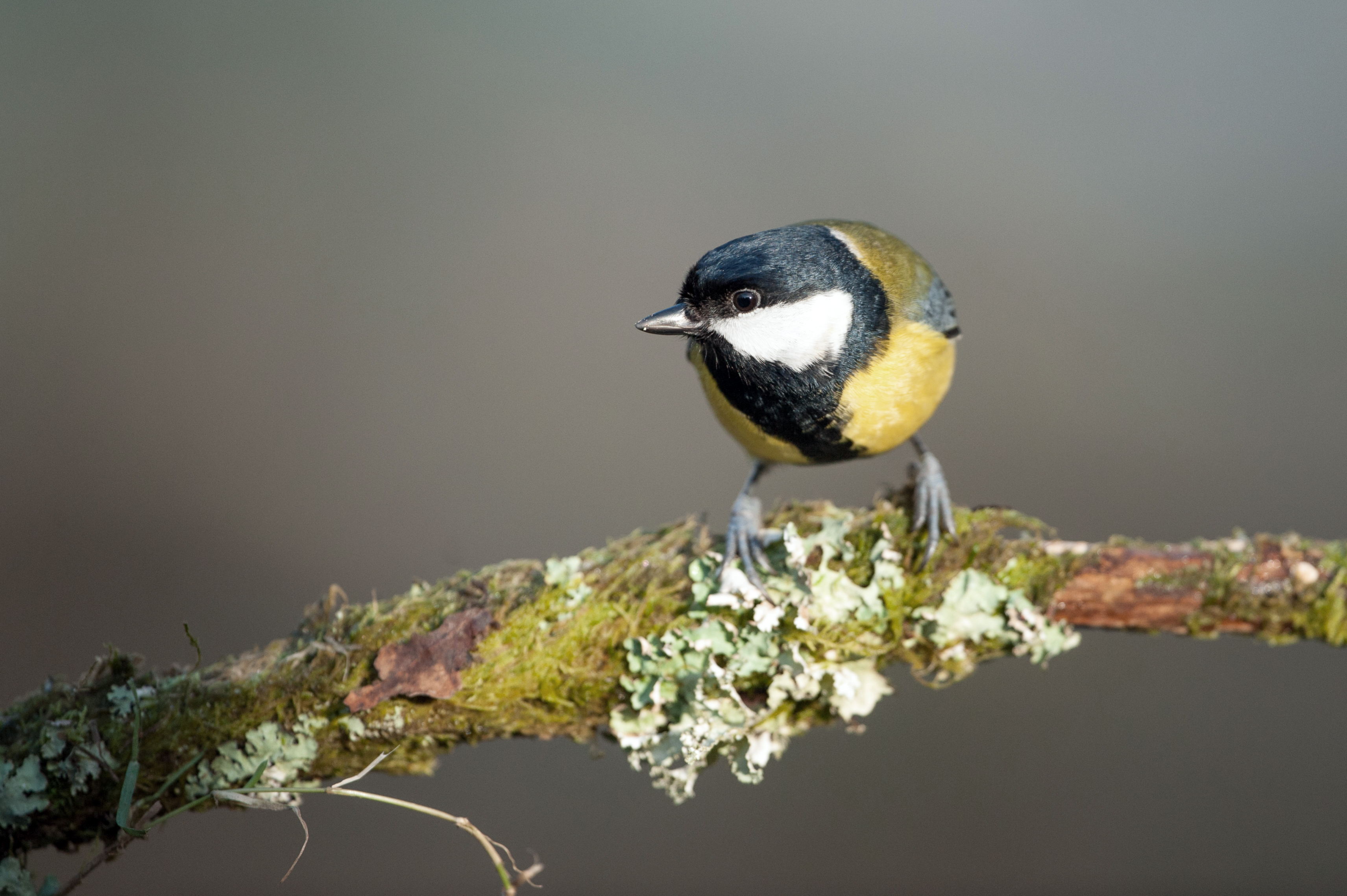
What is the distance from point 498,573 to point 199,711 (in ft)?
1.57

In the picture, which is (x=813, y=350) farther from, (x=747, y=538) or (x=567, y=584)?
(x=567, y=584)

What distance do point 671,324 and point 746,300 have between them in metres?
0.12

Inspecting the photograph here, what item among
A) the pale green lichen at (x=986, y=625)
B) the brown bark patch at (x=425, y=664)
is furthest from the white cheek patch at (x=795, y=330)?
the brown bark patch at (x=425, y=664)

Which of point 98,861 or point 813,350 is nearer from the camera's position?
point 98,861

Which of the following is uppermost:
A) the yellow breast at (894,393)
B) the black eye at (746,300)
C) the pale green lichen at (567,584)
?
the black eye at (746,300)

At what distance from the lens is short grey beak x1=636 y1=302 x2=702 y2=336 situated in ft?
4.72

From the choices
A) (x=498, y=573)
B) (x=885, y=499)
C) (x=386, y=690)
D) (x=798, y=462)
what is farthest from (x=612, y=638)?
(x=885, y=499)

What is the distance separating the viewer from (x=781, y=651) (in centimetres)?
144

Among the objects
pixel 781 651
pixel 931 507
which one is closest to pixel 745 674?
pixel 781 651

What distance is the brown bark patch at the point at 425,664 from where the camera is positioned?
140 centimetres

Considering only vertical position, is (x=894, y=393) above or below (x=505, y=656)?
above

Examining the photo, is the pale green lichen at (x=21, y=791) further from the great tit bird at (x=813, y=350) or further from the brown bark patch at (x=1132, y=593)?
the brown bark patch at (x=1132, y=593)

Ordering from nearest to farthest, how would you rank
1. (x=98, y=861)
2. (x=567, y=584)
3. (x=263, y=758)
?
1. (x=98, y=861)
2. (x=263, y=758)
3. (x=567, y=584)

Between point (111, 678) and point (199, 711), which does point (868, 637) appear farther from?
point (111, 678)
